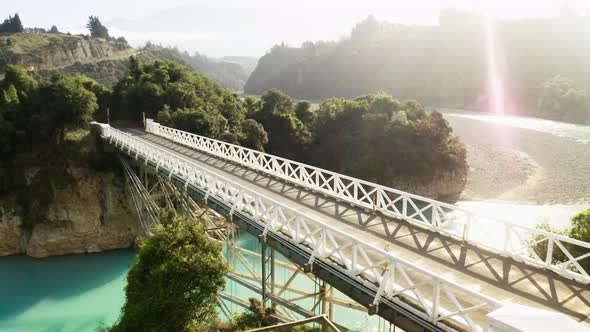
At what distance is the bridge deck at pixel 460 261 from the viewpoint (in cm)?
732

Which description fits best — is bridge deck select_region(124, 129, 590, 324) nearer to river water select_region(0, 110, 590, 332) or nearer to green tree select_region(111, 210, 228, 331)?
green tree select_region(111, 210, 228, 331)

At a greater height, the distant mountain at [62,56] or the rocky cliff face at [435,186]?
the distant mountain at [62,56]

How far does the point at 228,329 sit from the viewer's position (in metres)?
12.6

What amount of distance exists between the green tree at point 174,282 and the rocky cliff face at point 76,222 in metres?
16.8

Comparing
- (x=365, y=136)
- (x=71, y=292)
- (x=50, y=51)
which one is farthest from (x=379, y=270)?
(x=50, y=51)

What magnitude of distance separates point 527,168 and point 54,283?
139ft

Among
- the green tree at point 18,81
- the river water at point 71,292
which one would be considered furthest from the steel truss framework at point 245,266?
the green tree at point 18,81

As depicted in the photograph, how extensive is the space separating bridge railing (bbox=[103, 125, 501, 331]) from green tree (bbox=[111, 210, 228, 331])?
178 cm

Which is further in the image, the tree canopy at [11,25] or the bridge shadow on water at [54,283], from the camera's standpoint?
the tree canopy at [11,25]

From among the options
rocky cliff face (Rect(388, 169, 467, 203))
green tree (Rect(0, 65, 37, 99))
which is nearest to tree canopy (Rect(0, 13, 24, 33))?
green tree (Rect(0, 65, 37, 99))

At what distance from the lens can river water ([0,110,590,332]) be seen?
1861cm

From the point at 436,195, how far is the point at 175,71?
29047mm

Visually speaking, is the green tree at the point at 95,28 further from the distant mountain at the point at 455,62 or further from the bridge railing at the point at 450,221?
the bridge railing at the point at 450,221

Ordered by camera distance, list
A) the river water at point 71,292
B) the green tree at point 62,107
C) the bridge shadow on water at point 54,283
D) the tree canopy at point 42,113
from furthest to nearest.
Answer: the green tree at point 62,107 → the tree canopy at point 42,113 → the bridge shadow on water at point 54,283 → the river water at point 71,292
